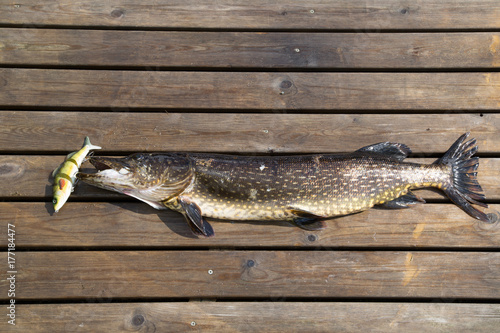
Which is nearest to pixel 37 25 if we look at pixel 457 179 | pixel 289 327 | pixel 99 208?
pixel 99 208

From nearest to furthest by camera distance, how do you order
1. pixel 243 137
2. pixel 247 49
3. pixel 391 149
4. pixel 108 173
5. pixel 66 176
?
pixel 108 173 → pixel 66 176 → pixel 391 149 → pixel 243 137 → pixel 247 49

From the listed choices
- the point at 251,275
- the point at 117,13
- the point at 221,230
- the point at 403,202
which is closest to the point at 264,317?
the point at 251,275

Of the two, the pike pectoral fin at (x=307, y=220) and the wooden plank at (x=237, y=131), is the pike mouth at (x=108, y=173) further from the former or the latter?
the pike pectoral fin at (x=307, y=220)

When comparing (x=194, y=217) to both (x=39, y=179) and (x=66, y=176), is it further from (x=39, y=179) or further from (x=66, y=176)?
(x=39, y=179)

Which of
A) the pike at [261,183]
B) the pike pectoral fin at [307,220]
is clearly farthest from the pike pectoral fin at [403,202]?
the pike pectoral fin at [307,220]

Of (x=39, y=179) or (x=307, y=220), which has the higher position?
(x=39, y=179)

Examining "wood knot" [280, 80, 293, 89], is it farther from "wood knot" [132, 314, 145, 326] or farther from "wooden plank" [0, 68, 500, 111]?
"wood knot" [132, 314, 145, 326]

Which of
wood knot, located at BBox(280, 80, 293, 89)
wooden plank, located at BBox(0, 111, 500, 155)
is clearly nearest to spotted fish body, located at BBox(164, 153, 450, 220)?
wooden plank, located at BBox(0, 111, 500, 155)
